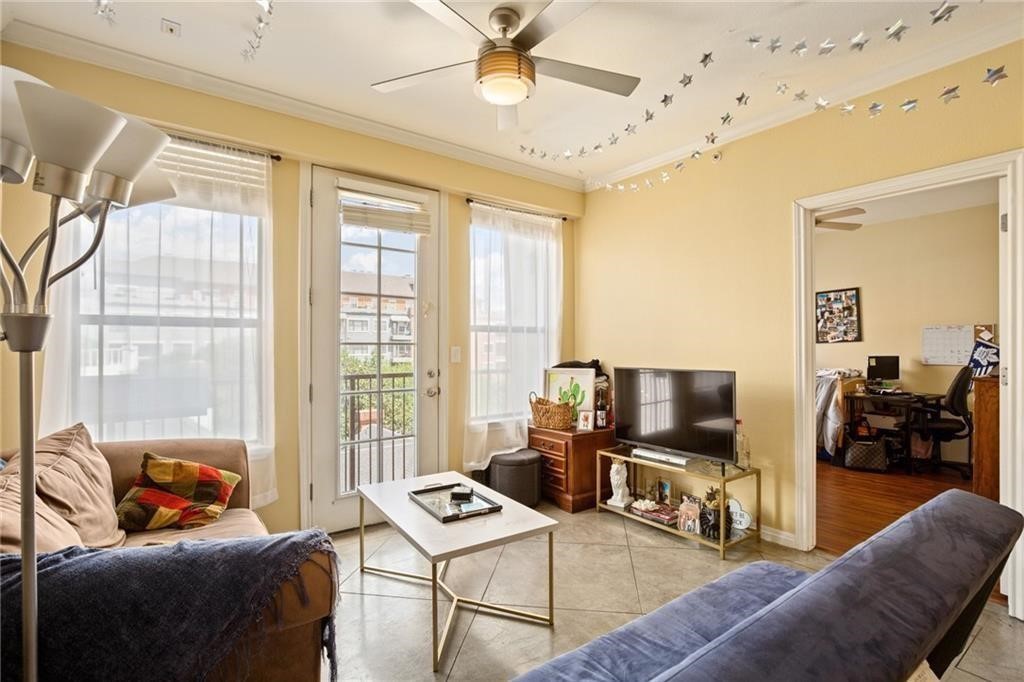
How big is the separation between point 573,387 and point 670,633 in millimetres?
2546

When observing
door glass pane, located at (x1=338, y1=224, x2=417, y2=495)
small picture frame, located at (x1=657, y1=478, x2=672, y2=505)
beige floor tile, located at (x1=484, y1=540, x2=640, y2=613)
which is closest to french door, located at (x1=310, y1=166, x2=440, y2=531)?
door glass pane, located at (x1=338, y1=224, x2=417, y2=495)

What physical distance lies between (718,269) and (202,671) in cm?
335

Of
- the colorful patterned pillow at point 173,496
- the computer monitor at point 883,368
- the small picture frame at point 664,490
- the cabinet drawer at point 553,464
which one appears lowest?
the small picture frame at point 664,490

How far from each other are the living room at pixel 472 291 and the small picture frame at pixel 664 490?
27 mm

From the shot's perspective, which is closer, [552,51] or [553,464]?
[552,51]

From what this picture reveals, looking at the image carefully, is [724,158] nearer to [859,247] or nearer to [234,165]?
[234,165]

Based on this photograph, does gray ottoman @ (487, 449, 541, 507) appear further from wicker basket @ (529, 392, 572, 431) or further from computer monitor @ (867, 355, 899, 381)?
computer monitor @ (867, 355, 899, 381)

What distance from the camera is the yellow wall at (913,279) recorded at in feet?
15.2

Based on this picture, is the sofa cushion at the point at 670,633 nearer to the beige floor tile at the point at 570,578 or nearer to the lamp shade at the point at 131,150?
the beige floor tile at the point at 570,578

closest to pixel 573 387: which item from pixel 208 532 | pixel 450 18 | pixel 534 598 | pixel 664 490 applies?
pixel 664 490

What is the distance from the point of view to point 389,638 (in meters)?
2.04

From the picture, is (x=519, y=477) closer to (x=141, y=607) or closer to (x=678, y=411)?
(x=678, y=411)

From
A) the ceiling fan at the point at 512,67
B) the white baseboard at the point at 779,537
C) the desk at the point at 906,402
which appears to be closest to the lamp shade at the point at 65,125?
the ceiling fan at the point at 512,67

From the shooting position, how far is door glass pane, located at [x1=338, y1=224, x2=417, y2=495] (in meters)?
3.21
